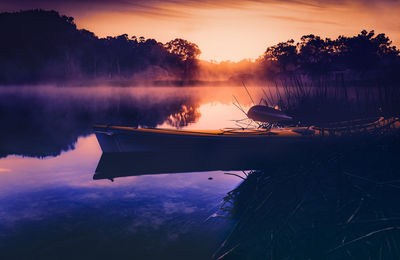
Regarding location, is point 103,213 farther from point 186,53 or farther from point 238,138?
point 186,53

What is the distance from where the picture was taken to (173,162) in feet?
27.3

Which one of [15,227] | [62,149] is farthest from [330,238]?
[62,149]

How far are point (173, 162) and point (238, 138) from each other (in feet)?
6.51

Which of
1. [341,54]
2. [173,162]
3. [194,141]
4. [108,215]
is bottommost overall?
[108,215]

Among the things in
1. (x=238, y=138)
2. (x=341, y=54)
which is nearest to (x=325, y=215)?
(x=238, y=138)

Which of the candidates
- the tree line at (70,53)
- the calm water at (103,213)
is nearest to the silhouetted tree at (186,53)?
the tree line at (70,53)

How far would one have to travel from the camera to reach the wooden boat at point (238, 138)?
711cm

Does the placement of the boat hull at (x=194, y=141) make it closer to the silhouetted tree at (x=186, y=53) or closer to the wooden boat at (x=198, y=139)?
the wooden boat at (x=198, y=139)

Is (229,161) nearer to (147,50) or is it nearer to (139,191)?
(139,191)

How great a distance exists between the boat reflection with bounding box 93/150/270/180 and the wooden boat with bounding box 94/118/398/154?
7.0 inches

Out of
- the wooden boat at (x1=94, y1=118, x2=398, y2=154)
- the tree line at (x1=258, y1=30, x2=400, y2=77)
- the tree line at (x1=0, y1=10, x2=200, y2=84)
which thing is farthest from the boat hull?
the tree line at (x1=0, y1=10, x2=200, y2=84)

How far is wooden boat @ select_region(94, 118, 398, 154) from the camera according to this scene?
23.3 ft

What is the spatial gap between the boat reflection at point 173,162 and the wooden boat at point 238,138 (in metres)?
0.18

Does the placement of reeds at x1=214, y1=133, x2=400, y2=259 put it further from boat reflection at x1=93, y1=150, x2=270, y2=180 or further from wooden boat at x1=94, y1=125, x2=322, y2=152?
boat reflection at x1=93, y1=150, x2=270, y2=180
